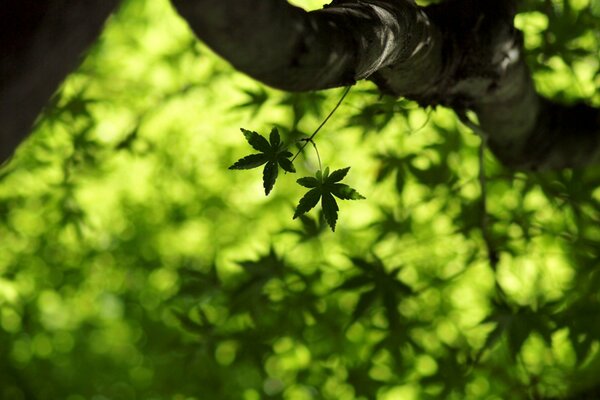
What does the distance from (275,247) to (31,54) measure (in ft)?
5.08

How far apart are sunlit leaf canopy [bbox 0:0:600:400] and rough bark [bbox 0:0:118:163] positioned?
1013 mm

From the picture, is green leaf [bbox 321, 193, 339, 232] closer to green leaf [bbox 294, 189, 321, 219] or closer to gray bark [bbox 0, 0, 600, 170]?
green leaf [bbox 294, 189, 321, 219]

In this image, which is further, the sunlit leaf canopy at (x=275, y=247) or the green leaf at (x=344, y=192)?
the sunlit leaf canopy at (x=275, y=247)

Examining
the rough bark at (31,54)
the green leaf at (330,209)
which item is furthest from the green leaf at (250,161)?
the rough bark at (31,54)

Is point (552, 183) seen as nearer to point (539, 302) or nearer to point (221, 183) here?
point (539, 302)

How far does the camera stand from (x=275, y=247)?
1.93m

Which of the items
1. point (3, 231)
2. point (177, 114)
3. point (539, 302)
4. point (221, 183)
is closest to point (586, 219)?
point (539, 302)

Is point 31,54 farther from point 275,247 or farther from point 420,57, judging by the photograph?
point 275,247

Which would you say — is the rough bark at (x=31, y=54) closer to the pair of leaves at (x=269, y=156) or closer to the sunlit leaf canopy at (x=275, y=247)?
the pair of leaves at (x=269, y=156)

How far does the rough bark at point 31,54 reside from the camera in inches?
16.1

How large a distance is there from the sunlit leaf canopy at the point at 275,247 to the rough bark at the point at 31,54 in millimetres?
1013

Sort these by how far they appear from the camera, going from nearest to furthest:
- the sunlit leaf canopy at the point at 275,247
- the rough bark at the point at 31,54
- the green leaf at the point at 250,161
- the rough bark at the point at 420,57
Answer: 1. the rough bark at the point at 31,54
2. the rough bark at the point at 420,57
3. the green leaf at the point at 250,161
4. the sunlit leaf canopy at the point at 275,247

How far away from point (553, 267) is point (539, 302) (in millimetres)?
658

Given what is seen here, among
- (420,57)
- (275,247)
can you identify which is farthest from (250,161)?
(275,247)
